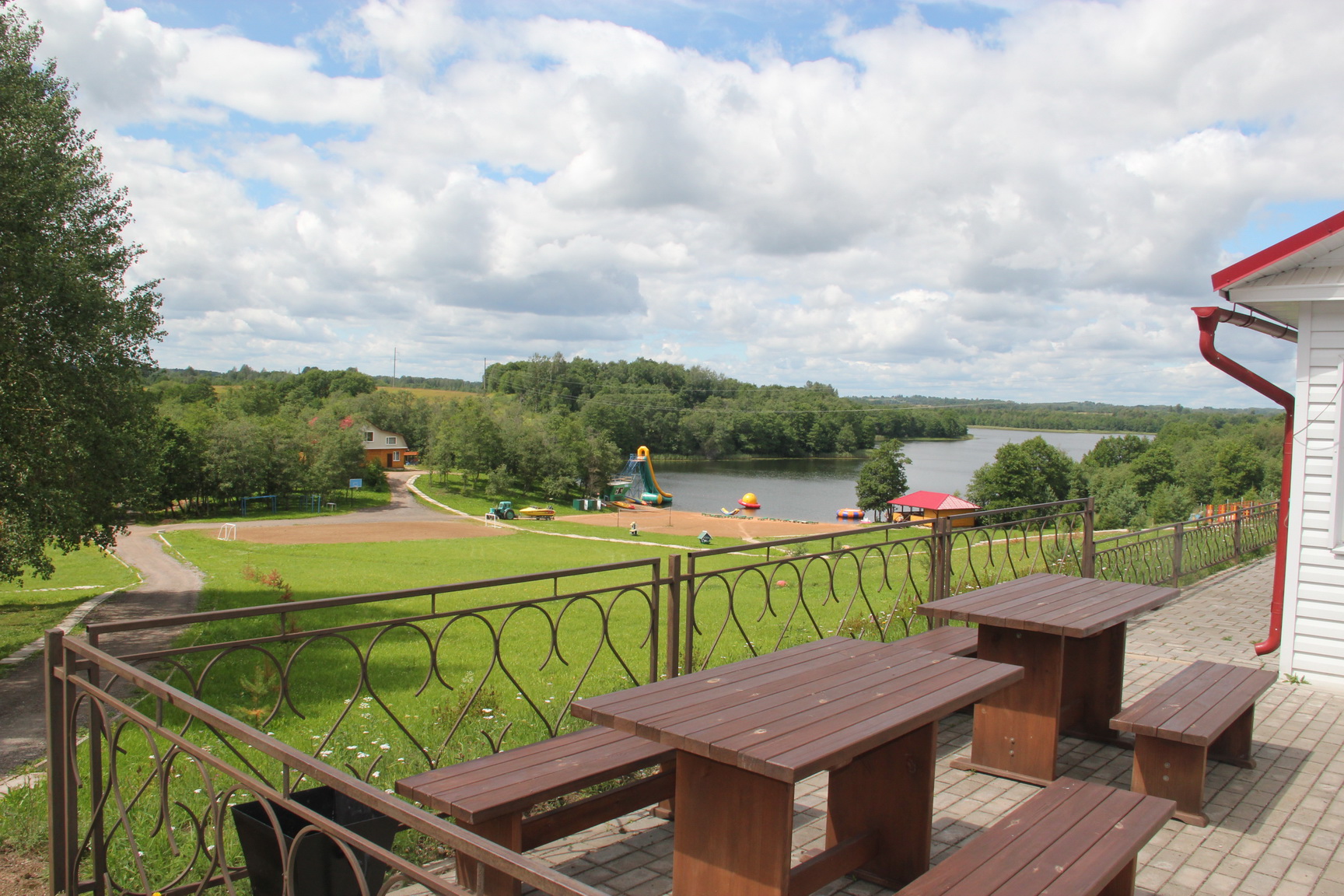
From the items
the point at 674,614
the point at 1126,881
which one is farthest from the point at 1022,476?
the point at 1126,881

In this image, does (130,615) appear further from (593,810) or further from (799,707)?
(799,707)

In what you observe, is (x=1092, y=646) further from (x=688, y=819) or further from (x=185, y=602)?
(x=185, y=602)

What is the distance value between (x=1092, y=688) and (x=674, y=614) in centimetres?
268

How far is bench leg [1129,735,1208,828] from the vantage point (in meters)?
3.86

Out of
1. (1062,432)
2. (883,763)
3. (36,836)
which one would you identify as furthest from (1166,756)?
(1062,432)

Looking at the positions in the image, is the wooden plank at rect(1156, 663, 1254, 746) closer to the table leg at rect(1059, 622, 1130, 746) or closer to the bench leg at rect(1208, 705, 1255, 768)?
the bench leg at rect(1208, 705, 1255, 768)

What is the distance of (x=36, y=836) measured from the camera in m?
3.49

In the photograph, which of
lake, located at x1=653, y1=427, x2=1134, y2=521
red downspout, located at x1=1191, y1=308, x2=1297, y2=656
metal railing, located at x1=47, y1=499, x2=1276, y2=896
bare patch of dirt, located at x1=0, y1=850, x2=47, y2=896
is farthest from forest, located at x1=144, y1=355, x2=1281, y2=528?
red downspout, located at x1=1191, y1=308, x2=1297, y2=656

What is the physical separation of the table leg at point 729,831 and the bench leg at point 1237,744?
327 centimetres

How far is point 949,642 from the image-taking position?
5027mm

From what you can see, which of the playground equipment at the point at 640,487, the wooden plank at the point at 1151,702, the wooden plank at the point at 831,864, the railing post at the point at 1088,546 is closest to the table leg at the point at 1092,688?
the wooden plank at the point at 1151,702

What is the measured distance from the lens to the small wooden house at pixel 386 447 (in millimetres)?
67812

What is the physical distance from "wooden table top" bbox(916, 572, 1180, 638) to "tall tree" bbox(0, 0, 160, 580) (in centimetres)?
1243

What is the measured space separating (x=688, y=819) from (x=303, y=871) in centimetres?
120
